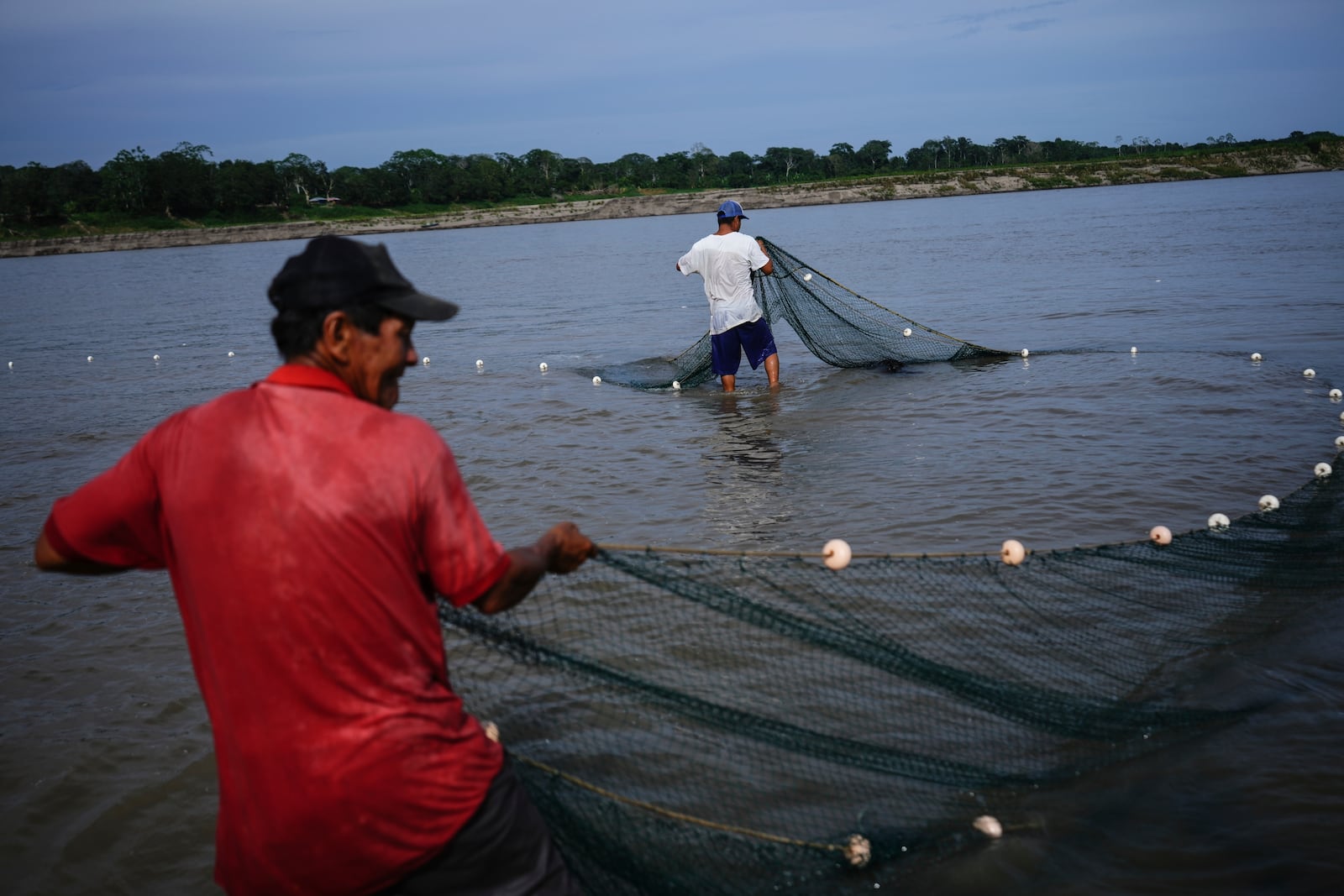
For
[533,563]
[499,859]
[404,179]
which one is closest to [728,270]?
[533,563]

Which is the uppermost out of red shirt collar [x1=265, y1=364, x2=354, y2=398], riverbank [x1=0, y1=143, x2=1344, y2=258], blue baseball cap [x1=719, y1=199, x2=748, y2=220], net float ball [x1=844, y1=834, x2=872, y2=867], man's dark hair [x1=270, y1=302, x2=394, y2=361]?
riverbank [x1=0, y1=143, x2=1344, y2=258]

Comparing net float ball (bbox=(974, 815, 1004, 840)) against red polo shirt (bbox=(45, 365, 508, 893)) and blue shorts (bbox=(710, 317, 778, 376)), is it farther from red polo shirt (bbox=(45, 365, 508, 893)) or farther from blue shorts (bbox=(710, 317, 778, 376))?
blue shorts (bbox=(710, 317, 778, 376))

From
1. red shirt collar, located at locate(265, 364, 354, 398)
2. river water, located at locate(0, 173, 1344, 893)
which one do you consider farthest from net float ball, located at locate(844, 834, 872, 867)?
red shirt collar, located at locate(265, 364, 354, 398)

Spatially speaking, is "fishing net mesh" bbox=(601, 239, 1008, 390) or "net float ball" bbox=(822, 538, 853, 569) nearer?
"net float ball" bbox=(822, 538, 853, 569)

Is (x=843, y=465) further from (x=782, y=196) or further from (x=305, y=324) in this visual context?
(x=782, y=196)

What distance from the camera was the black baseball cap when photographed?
2.06 metres

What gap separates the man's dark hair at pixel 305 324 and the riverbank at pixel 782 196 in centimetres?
7913

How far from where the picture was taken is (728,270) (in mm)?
10992

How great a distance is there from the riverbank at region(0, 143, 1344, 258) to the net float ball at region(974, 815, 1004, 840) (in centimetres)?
7867

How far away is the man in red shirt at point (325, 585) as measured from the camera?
1911 mm

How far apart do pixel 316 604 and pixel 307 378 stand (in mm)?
459

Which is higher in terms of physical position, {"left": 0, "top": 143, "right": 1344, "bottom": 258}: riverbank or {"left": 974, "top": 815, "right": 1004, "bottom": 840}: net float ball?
{"left": 0, "top": 143, "right": 1344, "bottom": 258}: riverbank

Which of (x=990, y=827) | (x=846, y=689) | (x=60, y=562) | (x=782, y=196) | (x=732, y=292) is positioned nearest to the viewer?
(x=60, y=562)

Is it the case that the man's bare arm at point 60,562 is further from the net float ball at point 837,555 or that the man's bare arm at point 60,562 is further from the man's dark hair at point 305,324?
the net float ball at point 837,555
